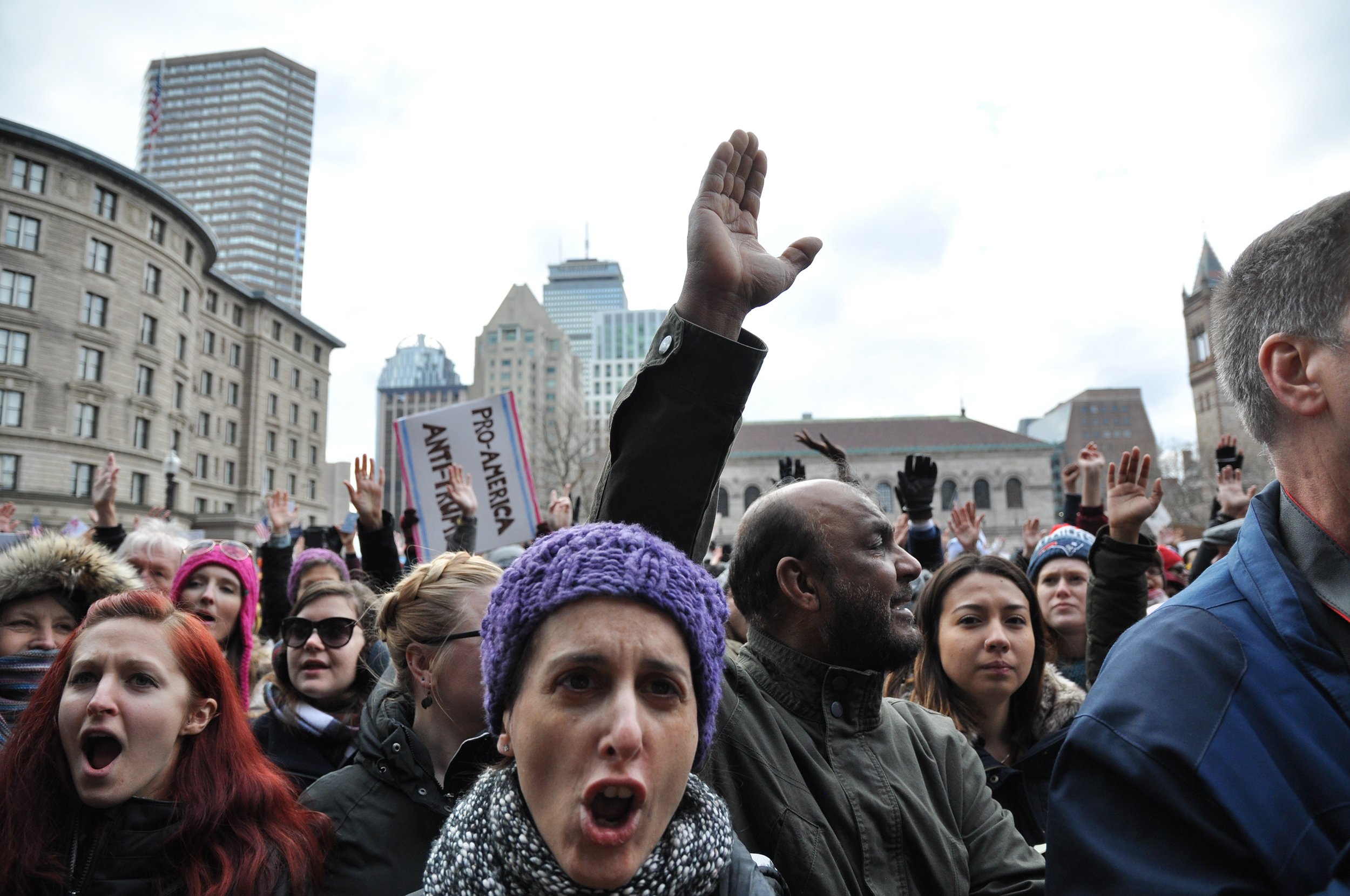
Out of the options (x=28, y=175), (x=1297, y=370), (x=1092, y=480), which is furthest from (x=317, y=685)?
(x=28, y=175)

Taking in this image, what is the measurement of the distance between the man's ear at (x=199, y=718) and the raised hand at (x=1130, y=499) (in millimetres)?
3252

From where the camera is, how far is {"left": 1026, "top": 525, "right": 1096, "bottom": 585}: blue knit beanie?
4602mm

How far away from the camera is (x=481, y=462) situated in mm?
6902

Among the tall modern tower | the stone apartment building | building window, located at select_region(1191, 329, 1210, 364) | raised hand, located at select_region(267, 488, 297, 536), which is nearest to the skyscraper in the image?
the tall modern tower

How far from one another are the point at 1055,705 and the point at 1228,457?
4835mm

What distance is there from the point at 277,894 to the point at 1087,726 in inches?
83.1

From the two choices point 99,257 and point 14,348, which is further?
point 99,257

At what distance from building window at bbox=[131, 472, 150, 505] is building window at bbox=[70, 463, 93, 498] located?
2.39 m

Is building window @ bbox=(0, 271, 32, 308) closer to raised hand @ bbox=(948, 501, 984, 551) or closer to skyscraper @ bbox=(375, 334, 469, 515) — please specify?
raised hand @ bbox=(948, 501, 984, 551)

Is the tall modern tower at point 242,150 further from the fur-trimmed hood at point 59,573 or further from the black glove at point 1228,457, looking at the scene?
the black glove at point 1228,457

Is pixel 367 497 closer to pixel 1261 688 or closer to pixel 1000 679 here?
pixel 1000 679

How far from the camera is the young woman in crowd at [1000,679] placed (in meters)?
3.27

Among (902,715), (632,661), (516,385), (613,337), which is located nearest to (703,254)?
(632,661)

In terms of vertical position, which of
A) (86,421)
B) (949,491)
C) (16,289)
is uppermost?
(16,289)
